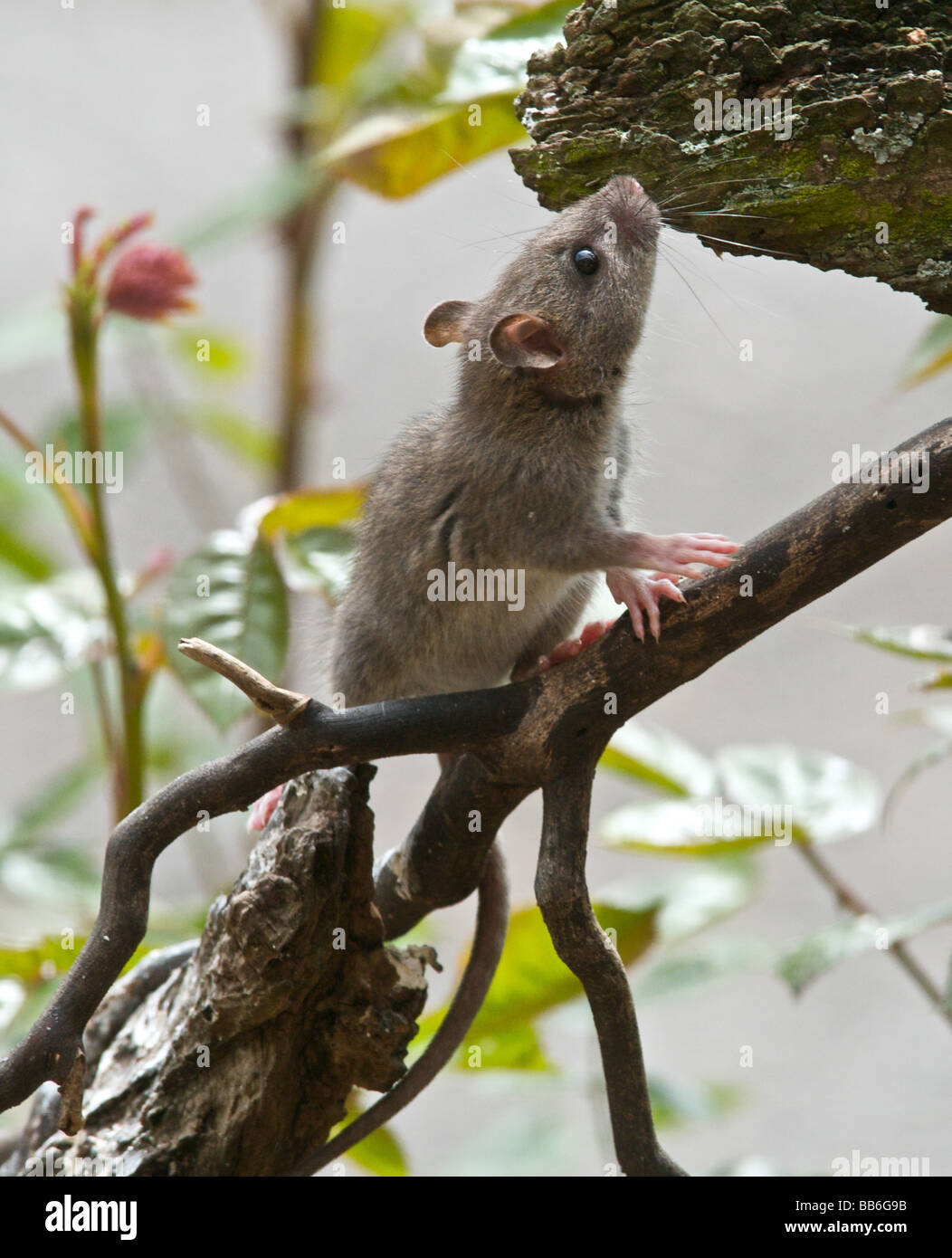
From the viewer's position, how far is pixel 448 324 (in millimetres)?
2242

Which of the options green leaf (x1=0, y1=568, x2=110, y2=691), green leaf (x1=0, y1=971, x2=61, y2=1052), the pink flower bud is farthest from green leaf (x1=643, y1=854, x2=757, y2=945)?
the pink flower bud

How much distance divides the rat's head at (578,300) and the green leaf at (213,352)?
230 cm

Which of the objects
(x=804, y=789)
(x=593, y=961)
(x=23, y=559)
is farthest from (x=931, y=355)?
(x=23, y=559)

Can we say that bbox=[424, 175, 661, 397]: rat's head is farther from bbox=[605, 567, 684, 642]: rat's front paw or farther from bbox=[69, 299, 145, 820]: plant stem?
bbox=[69, 299, 145, 820]: plant stem

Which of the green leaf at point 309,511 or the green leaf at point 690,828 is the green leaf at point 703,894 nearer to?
the green leaf at point 690,828

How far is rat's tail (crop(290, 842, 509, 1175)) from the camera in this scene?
6.22ft

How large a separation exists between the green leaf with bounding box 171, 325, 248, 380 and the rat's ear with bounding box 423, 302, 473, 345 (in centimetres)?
206

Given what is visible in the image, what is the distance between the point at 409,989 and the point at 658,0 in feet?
4.65

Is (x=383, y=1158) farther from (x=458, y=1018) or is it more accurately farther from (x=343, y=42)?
(x=343, y=42)

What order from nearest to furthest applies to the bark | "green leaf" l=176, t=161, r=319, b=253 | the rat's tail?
the bark → the rat's tail → "green leaf" l=176, t=161, r=319, b=253

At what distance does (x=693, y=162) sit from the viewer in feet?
5.32

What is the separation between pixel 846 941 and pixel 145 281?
1.86m

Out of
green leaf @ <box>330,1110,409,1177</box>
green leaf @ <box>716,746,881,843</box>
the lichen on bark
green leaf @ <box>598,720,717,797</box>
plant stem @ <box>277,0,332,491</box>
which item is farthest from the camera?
plant stem @ <box>277,0,332,491</box>

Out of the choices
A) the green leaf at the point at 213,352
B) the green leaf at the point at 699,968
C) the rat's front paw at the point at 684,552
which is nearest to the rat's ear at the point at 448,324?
the rat's front paw at the point at 684,552
